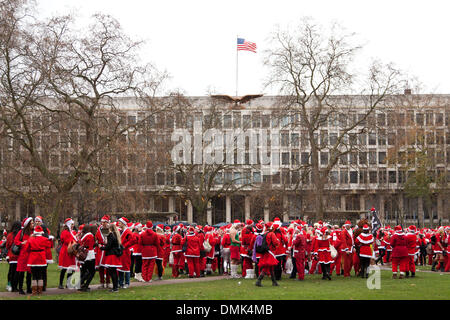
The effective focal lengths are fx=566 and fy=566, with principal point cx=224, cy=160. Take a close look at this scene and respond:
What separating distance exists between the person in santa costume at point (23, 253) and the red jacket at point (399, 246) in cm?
1182

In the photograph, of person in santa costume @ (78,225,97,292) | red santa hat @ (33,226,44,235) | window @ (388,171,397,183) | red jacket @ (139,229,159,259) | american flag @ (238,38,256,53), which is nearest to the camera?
red santa hat @ (33,226,44,235)

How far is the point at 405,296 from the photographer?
13727 mm

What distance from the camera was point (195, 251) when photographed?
20562 millimetres

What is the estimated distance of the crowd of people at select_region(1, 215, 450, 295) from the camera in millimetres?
15422

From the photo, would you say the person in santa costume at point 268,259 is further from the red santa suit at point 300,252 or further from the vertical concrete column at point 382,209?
the vertical concrete column at point 382,209

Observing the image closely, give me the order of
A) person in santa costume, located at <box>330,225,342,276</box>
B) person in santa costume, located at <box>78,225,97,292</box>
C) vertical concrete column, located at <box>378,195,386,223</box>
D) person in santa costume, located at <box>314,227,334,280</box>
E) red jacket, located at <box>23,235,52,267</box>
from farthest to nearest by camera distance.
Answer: vertical concrete column, located at <box>378,195,386,223</box>
person in santa costume, located at <box>330,225,342,276</box>
person in santa costume, located at <box>314,227,334,280</box>
person in santa costume, located at <box>78,225,97,292</box>
red jacket, located at <box>23,235,52,267</box>

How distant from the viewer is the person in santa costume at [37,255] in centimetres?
1484

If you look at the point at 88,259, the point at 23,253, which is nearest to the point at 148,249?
the point at 88,259

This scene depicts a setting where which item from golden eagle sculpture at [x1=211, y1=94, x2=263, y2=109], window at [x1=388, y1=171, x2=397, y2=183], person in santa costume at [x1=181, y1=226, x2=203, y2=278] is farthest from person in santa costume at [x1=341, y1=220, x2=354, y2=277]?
window at [x1=388, y1=171, x2=397, y2=183]

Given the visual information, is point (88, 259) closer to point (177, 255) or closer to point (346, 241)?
point (177, 255)

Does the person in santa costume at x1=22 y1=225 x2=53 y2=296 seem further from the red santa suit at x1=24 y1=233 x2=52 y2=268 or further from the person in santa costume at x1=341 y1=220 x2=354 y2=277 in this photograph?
the person in santa costume at x1=341 y1=220 x2=354 y2=277

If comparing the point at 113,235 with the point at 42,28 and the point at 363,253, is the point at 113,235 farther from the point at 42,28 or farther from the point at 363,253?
the point at 42,28

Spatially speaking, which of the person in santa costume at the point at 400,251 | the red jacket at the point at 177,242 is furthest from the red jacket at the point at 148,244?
the person in santa costume at the point at 400,251

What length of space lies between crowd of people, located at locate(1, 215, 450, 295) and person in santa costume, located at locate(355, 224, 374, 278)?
0.11 ft
